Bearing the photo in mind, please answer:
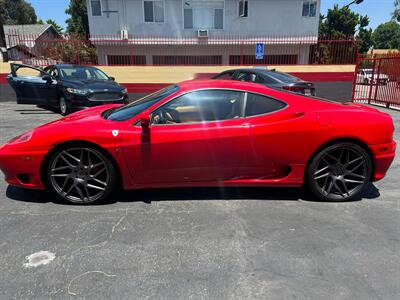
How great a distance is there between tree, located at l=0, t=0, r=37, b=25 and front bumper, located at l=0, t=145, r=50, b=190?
69.5m

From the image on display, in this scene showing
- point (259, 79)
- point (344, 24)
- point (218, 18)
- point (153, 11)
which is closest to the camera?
point (259, 79)

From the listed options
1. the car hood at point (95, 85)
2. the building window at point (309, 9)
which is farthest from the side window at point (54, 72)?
the building window at point (309, 9)

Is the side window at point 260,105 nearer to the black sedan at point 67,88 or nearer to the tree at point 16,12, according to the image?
the black sedan at point 67,88

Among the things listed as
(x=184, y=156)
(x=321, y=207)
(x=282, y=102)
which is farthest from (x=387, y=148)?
(x=184, y=156)

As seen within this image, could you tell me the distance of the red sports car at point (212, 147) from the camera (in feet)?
11.5

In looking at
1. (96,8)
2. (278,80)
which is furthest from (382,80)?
(96,8)

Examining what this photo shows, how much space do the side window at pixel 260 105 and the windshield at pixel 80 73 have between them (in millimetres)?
7433

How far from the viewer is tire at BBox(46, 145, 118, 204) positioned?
3.54 metres

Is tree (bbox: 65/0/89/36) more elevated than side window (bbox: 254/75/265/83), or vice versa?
tree (bbox: 65/0/89/36)

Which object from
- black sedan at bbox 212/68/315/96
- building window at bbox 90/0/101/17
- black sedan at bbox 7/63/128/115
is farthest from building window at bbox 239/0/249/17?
black sedan at bbox 7/63/128/115

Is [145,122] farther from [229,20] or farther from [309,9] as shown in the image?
Answer: [309,9]

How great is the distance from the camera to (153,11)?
69.2 ft

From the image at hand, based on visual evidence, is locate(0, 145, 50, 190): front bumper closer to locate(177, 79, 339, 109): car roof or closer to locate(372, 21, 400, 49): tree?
locate(177, 79, 339, 109): car roof

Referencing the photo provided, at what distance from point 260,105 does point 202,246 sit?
5.50ft
